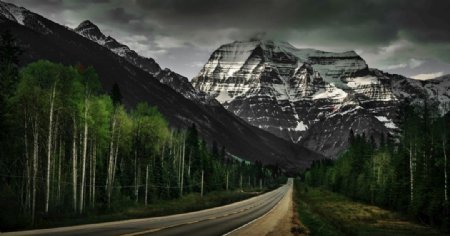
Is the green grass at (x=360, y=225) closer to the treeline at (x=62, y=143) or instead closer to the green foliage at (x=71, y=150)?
the green foliage at (x=71, y=150)

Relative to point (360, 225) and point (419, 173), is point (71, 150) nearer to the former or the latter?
point (360, 225)

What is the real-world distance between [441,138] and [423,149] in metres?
4.84

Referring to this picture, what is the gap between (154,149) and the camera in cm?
6738

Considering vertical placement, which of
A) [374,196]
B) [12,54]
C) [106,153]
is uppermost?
[12,54]

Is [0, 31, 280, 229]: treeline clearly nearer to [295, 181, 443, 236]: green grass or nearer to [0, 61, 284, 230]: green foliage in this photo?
[0, 61, 284, 230]: green foliage

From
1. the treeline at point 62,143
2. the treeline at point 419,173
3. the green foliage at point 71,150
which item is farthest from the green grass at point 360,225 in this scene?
the treeline at point 62,143

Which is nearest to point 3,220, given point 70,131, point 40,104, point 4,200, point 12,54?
point 4,200

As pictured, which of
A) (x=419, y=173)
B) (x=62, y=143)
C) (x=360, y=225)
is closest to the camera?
(x=360, y=225)

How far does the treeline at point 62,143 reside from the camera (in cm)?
3912

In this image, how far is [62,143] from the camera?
51438 mm

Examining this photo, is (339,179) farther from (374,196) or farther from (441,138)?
(441,138)

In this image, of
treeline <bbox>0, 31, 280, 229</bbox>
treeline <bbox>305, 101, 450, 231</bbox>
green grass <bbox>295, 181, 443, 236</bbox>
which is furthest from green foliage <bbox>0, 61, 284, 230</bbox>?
treeline <bbox>305, 101, 450, 231</bbox>

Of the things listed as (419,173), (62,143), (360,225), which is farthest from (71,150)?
(419,173)

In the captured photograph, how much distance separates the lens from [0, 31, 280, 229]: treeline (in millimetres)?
39125
